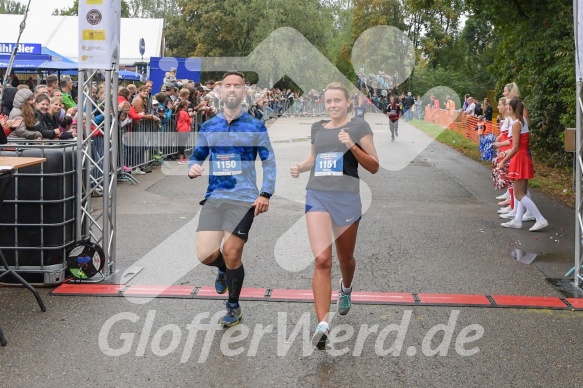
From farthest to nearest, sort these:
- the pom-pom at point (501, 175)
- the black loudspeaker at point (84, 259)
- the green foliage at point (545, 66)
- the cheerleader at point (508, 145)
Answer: the green foliage at point (545, 66) → the pom-pom at point (501, 175) → the cheerleader at point (508, 145) → the black loudspeaker at point (84, 259)

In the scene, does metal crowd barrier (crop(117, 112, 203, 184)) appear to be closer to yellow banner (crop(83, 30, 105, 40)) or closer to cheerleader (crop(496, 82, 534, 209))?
cheerleader (crop(496, 82, 534, 209))

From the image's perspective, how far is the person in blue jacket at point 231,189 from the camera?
19.1ft

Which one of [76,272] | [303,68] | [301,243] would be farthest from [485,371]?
[303,68]

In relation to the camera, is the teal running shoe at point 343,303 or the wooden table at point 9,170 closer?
the wooden table at point 9,170

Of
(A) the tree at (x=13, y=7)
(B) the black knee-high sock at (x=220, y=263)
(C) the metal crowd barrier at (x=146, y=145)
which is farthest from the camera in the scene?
(A) the tree at (x=13, y=7)

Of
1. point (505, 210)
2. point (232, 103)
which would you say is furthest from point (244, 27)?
point (232, 103)

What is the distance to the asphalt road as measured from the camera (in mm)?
4965

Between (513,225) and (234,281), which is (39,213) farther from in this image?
(513,225)

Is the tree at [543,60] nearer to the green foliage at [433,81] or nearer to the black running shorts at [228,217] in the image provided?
the black running shorts at [228,217]

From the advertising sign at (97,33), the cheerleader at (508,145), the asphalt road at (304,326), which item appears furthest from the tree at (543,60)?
the advertising sign at (97,33)

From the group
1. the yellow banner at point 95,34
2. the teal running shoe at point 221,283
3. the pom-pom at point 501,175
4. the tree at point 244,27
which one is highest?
the tree at point 244,27

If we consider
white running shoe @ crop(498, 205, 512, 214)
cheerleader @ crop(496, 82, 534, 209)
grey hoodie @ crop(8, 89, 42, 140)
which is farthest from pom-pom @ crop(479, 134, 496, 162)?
grey hoodie @ crop(8, 89, 42, 140)

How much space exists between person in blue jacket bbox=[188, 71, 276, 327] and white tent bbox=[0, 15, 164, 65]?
29.2 meters

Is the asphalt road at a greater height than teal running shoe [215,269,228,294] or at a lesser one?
lesser
